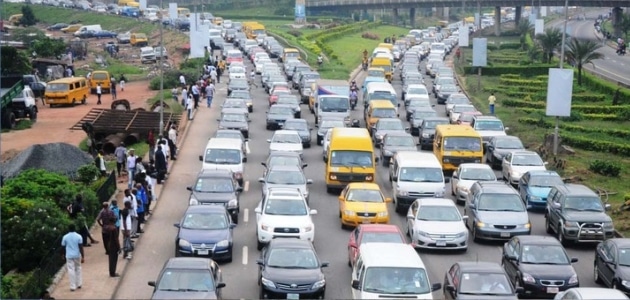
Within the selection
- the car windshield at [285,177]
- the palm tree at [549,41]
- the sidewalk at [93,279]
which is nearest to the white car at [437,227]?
the car windshield at [285,177]

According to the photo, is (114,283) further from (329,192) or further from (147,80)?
(147,80)

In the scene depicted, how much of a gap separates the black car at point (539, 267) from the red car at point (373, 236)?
2747 mm

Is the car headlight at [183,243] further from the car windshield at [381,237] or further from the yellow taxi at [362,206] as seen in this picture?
the yellow taxi at [362,206]

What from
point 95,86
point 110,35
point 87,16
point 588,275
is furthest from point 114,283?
point 87,16

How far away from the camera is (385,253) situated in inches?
939

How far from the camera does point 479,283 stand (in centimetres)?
2259

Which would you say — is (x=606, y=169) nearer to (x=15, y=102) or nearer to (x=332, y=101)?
(x=332, y=101)

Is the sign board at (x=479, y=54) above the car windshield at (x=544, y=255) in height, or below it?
above

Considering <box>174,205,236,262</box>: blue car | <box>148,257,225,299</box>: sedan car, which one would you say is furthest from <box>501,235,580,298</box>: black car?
<box>148,257,225,299</box>: sedan car

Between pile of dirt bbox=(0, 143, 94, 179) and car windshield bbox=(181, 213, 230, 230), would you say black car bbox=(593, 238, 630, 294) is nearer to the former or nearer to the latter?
car windshield bbox=(181, 213, 230, 230)

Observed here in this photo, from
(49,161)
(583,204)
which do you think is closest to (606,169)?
(583,204)

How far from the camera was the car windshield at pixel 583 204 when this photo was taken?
31067mm

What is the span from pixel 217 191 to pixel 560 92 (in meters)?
18.0

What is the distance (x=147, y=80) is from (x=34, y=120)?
1042 inches
